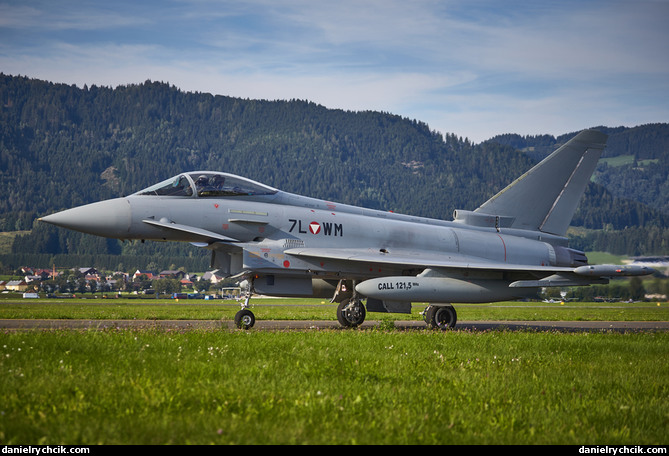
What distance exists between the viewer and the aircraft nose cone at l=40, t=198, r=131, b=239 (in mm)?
16125

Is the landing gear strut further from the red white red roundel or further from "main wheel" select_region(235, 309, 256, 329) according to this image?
"main wheel" select_region(235, 309, 256, 329)

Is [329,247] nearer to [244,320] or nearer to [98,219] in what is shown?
[244,320]

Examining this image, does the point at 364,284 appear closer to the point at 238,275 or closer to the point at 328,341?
the point at 238,275

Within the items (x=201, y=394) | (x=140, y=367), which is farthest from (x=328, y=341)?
(x=201, y=394)

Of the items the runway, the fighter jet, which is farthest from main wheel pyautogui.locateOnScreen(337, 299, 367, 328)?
the runway

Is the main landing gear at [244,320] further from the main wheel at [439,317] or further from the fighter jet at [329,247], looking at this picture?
the main wheel at [439,317]

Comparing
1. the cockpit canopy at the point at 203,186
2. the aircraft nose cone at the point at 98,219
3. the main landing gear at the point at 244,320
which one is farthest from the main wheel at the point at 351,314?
the aircraft nose cone at the point at 98,219

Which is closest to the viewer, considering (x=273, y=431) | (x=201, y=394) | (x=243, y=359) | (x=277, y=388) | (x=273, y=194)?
(x=273, y=431)

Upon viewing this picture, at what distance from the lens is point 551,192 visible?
23.0 metres

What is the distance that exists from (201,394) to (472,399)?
285 centimetres

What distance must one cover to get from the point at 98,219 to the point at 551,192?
15.1 m

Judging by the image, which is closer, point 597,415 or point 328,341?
point 597,415

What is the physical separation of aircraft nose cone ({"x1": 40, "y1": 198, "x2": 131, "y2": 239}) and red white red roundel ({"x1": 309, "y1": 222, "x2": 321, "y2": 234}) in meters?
4.94

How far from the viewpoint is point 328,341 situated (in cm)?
1170
